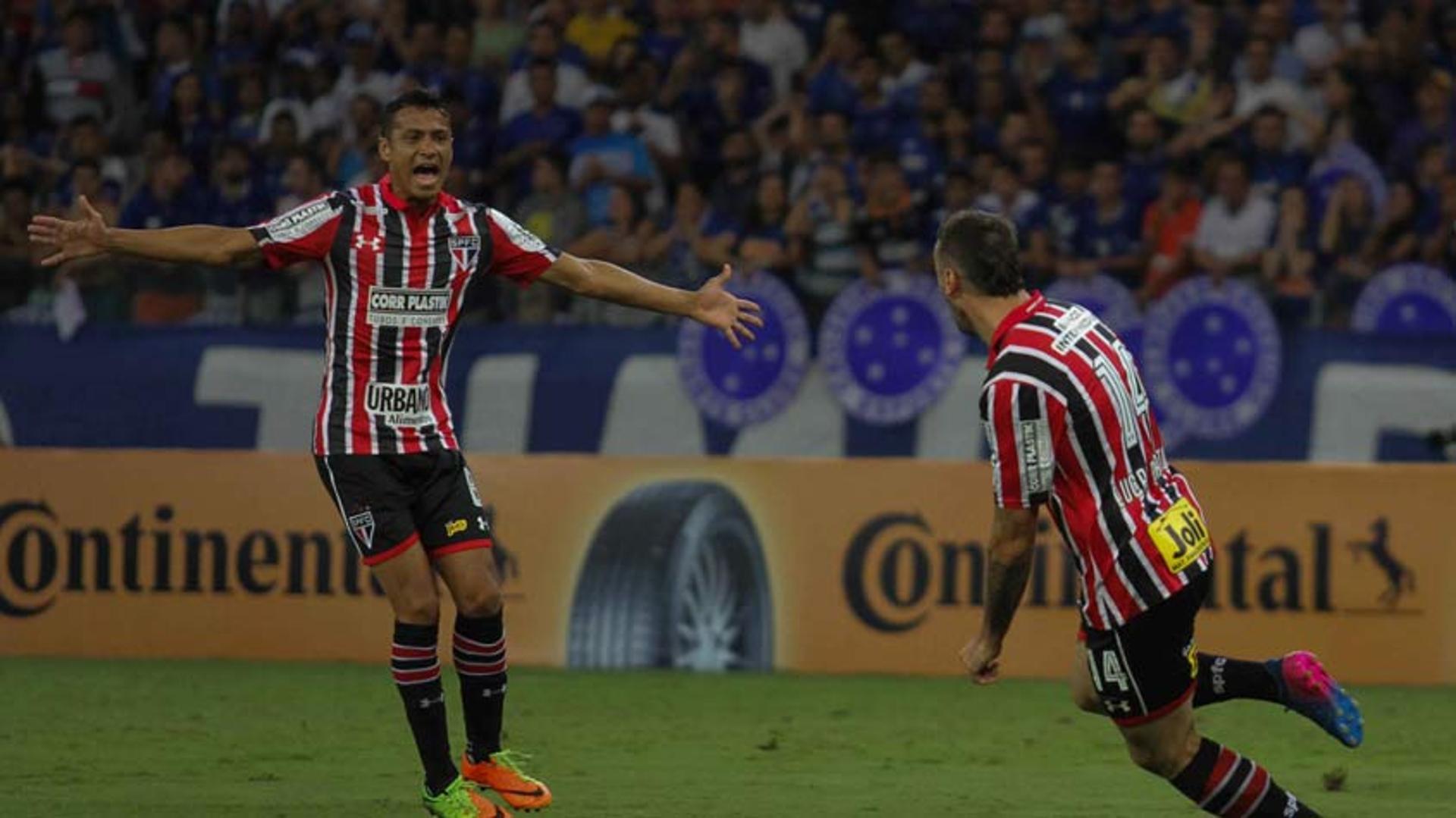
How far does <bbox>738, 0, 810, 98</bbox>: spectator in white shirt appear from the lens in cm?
1805

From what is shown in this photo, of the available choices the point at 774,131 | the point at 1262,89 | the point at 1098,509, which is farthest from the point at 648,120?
the point at 1098,509

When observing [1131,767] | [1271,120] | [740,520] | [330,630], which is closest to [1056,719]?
[1131,767]

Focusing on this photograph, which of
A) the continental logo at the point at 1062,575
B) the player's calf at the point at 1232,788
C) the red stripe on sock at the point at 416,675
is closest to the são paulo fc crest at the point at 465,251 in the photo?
the red stripe on sock at the point at 416,675

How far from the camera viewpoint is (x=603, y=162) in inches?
674

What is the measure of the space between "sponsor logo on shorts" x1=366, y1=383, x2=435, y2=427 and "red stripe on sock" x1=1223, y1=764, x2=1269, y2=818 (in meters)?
3.10

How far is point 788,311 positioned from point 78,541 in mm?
4427

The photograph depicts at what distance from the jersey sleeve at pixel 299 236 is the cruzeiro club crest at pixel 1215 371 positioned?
727 cm

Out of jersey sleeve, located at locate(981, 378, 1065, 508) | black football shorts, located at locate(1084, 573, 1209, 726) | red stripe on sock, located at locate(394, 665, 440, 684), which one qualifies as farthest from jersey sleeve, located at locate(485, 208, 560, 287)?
black football shorts, located at locate(1084, 573, 1209, 726)

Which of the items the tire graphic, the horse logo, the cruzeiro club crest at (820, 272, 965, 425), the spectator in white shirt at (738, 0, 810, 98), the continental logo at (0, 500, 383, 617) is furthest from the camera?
the spectator in white shirt at (738, 0, 810, 98)

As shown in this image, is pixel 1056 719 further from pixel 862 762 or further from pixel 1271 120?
pixel 1271 120

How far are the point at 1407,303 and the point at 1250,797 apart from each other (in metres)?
8.16

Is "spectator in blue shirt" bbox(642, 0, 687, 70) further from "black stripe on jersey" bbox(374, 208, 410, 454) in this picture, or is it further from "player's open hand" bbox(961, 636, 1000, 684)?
"player's open hand" bbox(961, 636, 1000, 684)

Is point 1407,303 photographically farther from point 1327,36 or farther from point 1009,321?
point 1009,321

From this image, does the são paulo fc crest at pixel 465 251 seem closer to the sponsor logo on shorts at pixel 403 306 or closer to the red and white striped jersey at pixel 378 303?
the red and white striped jersey at pixel 378 303
